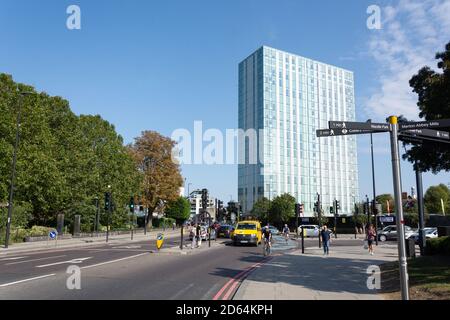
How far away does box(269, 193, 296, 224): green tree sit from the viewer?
75000 mm

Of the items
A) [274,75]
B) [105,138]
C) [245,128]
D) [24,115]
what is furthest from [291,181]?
[24,115]

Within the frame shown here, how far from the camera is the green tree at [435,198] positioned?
102188 millimetres

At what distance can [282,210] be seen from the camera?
75.1 metres

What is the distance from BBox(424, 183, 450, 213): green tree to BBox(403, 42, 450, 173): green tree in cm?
9827

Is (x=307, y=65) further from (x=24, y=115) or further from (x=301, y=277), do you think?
(x=301, y=277)

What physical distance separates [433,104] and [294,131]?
95.8m

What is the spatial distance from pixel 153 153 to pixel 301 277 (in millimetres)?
53999

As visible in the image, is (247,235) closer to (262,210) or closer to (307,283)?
(307,283)

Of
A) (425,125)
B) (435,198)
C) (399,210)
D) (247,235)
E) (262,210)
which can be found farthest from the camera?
(435,198)

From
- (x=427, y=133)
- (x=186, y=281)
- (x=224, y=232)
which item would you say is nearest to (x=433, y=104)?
(x=427, y=133)

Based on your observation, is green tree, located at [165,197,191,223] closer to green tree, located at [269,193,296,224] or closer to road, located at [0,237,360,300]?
green tree, located at [269,193,296,224]

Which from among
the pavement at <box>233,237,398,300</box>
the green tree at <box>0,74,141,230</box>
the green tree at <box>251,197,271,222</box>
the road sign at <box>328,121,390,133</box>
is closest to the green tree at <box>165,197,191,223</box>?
the green tree at <box>251,197,271,222</box>

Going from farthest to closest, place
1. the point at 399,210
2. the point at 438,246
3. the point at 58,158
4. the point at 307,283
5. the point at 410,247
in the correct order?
the point at 58,158, the point at 410,247, the point at 438,246, the point at 307,283, the point at 399,210

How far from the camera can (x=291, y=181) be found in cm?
10519
